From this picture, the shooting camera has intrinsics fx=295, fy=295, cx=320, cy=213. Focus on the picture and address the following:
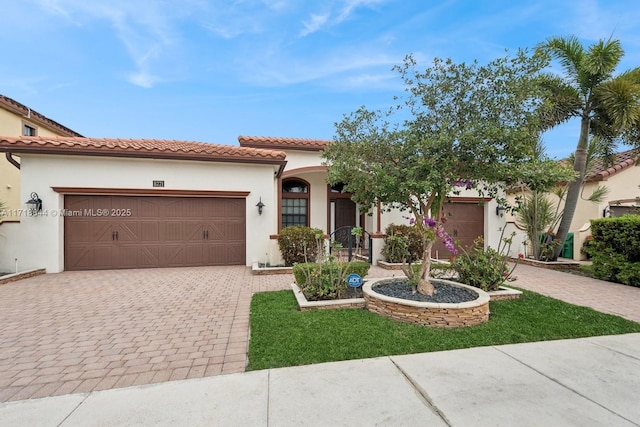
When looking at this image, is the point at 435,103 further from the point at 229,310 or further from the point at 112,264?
the point at 112,264

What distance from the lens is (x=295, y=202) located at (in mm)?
13719

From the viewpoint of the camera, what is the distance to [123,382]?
3.05m

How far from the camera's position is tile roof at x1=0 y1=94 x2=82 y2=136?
505 inches

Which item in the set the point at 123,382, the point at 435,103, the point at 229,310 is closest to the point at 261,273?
the point at 229,310

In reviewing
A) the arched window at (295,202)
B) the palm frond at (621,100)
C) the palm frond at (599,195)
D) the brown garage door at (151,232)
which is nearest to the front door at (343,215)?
the arched window at (295,202)

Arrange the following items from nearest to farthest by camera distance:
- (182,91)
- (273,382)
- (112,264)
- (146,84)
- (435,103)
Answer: (273,382)
(435,103)
(112,264)
(146,84)
(182,91)

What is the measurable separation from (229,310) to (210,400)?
2.76 meters

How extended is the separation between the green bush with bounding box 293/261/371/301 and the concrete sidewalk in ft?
7.43

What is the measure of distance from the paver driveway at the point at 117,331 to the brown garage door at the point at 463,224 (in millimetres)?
7433

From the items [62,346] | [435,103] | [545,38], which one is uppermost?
[545,38]

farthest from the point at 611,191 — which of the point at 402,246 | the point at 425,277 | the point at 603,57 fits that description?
the point at 425,277

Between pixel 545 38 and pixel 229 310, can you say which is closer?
pixel 229 310

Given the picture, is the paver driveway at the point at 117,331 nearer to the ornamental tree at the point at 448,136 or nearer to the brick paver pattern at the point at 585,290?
the ornamental tree at the point at 448,136

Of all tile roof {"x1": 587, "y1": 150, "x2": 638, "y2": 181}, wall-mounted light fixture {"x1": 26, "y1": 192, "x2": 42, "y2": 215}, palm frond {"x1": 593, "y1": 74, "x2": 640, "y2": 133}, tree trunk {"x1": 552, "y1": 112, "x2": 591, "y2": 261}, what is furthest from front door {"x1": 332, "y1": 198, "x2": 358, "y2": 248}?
wall-mounted light fixture {"x1": 26, "y1": 192, "x2": 42, "y2": 215}
